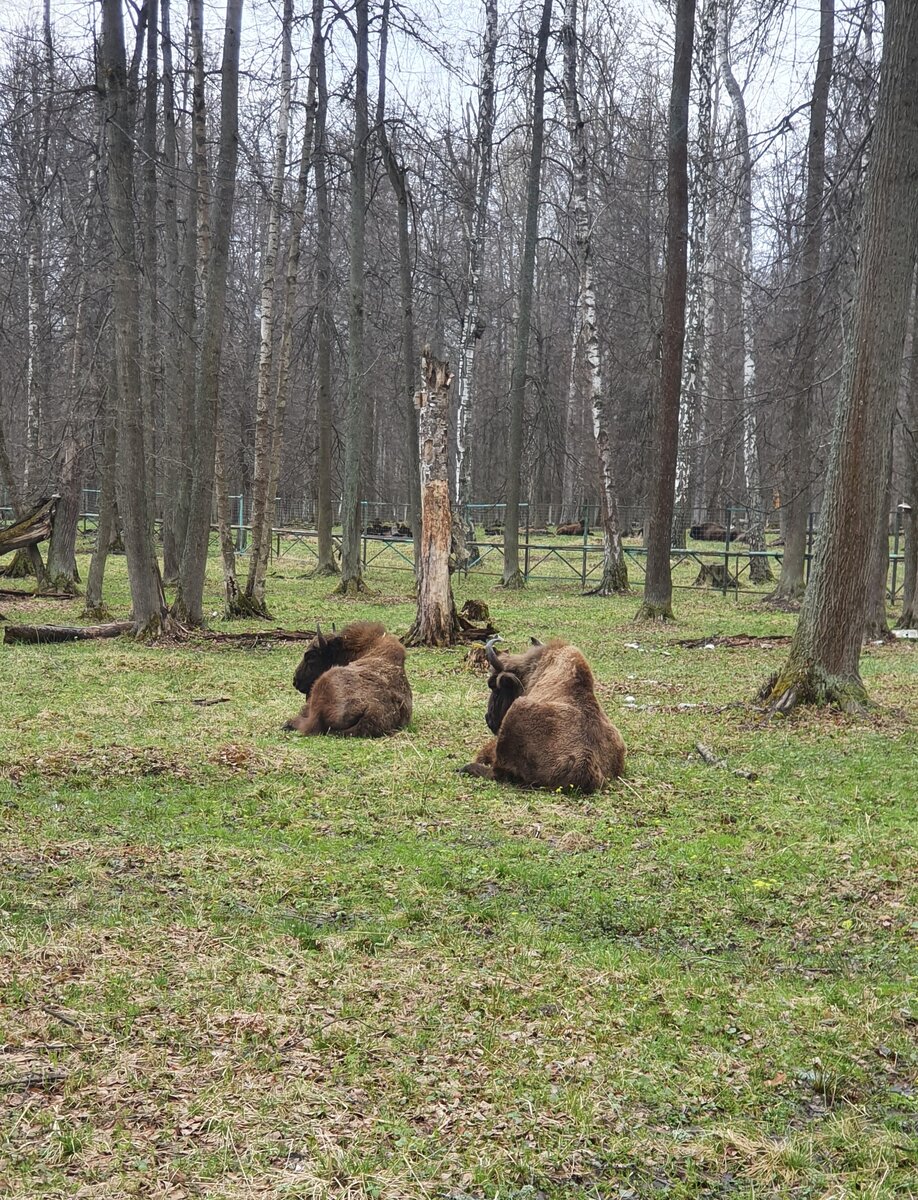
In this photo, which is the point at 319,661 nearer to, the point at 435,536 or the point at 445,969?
the point at 435,536

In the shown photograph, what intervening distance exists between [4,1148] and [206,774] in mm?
4589

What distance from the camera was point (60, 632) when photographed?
1438 cm

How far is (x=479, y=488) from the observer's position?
51094mm

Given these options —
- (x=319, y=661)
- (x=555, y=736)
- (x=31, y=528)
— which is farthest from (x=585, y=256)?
(x=555, y=736)

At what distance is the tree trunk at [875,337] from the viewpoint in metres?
10.0

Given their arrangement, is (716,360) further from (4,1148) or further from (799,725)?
(4,1148)

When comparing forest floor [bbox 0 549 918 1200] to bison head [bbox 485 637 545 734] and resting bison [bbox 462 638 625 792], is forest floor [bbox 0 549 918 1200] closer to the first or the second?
resting bison [bbox 462 638 625 792]

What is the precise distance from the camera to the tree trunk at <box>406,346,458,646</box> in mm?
15219

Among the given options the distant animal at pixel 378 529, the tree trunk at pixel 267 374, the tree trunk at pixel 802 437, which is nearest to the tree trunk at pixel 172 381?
the tree trunk at pixel 267 374

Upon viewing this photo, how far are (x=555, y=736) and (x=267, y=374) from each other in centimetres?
1117

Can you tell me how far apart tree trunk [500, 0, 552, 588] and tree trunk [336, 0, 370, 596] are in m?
3.84

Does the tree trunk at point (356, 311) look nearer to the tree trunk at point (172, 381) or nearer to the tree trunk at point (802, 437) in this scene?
the tree trunk at point (172, 381)

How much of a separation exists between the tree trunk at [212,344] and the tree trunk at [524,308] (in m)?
8.86

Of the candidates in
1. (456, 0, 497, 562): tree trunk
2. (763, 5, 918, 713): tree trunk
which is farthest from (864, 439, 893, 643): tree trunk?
(456, 0, 497, 562): tree trunk
